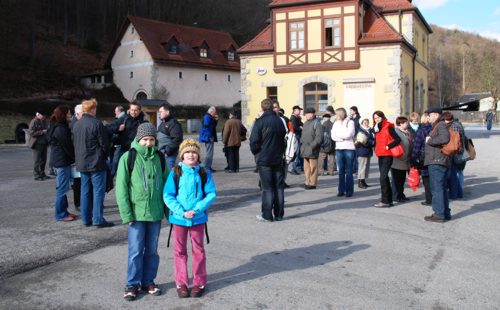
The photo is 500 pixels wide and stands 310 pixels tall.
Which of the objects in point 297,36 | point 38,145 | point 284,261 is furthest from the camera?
point 297,36

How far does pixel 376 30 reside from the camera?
26656 mm

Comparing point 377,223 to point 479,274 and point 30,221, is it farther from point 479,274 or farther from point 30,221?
point 30,221

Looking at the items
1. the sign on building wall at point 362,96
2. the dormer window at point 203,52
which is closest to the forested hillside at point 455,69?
the dormer window at point 203,52

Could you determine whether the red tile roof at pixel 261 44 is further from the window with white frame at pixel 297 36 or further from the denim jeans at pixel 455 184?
the denim jeans at pixel 455 184

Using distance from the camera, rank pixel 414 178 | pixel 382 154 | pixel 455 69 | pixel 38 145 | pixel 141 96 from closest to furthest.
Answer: pixel 382 154 → pixel 414 178 → pixel 38 145 → pixel 141 96 → pixel 455 69

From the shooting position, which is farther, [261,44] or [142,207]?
[261,44]

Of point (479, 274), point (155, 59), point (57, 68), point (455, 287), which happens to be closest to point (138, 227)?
point (455, 287)

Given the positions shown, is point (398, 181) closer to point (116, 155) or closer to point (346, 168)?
point (346, 168)

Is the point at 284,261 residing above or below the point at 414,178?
below

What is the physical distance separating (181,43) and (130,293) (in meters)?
47.8

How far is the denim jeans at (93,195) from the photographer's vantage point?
302 inches

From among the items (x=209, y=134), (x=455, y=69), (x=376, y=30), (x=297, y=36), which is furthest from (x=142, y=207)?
(x=455, y=69)

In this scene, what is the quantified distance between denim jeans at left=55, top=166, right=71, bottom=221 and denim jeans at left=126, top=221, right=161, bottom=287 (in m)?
3.66

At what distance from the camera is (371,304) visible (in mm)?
4613
